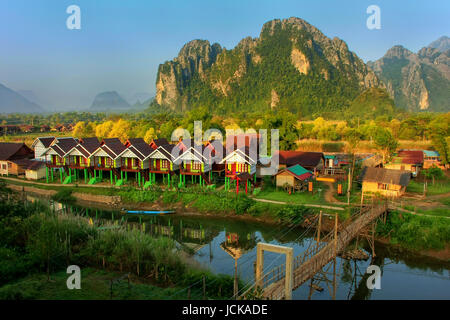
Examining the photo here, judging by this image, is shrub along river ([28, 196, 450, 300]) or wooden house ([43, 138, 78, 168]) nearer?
shrub along river ([28, 196, 450, 300])

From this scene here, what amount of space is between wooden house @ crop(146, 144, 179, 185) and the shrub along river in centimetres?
517

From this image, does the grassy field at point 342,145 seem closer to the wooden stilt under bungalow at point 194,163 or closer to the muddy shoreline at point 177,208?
the wooden stilt under bungalow at point 194,163

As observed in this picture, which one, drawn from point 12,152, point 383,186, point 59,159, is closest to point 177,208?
Answer: point 59,159

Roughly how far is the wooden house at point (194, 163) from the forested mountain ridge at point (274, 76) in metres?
82.4

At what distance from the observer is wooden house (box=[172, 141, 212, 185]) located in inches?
1142

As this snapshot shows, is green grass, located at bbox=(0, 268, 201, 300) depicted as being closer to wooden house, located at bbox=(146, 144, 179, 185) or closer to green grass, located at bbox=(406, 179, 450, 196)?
wooden house, located at bbox=(146, 144, 179, 185)

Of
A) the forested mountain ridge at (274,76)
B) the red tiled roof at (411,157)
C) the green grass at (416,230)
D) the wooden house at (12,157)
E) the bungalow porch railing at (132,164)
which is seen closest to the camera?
the green grass at (416,230)

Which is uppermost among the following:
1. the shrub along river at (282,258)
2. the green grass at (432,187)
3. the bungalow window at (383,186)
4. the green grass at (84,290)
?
the bungalow window at (383,186)

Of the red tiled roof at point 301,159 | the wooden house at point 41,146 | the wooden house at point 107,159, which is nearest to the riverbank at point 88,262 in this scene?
the wooden house at point 107,159

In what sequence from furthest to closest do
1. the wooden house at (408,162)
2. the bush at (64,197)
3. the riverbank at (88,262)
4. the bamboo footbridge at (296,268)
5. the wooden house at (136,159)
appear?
the wooden house at (408,162), the wooden house at (136,159), the bush at (64,197), the riverbank at (88,262), the bamboo footbridge at (296,268)

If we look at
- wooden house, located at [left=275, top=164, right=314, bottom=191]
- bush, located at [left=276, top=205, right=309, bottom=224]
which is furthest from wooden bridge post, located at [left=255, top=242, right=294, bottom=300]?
wooden house, located at [left=275, top=164, right=314, bottom=191]

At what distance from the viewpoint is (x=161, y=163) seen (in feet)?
100

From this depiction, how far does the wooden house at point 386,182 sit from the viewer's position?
Result: 24062 mm

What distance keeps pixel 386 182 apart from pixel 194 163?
1512 cm
